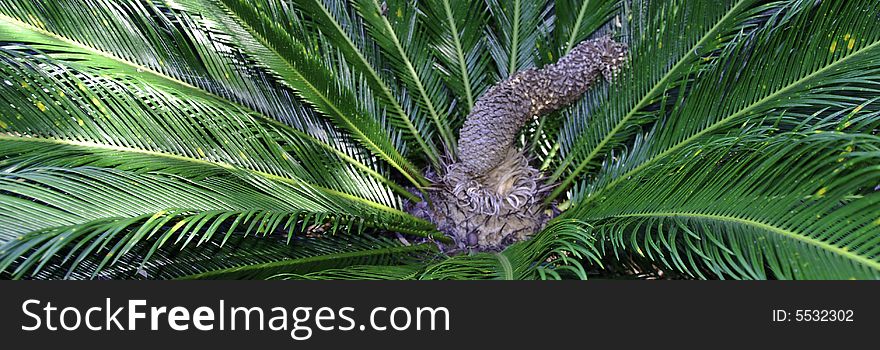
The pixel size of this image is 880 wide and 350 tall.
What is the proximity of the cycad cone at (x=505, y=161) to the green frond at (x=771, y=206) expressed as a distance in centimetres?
46

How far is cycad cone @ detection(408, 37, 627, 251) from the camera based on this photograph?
2.12 metres

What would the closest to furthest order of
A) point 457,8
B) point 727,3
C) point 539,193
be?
point 727,3
point 539,193
point 457,8

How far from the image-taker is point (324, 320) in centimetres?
144

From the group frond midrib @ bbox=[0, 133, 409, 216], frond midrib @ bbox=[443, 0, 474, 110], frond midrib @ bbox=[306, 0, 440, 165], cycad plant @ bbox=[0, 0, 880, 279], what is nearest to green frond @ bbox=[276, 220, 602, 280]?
cycad plant @ bbox=[0, 0, 880, 279]

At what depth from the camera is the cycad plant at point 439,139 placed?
141cm

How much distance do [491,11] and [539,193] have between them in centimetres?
73

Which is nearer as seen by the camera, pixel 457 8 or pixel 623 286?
pixel 623 286

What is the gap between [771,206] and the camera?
4.53ft

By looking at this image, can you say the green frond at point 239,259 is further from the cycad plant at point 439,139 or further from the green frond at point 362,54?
the green frond at point 362,54

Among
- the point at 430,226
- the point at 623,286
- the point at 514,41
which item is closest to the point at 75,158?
the point at 430,226

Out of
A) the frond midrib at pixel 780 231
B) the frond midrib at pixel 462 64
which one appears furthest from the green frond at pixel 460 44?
the frond midrib at pixel 780 231

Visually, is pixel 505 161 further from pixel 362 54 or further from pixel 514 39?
pixel 362 54

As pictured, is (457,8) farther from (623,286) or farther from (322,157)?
(623,286)

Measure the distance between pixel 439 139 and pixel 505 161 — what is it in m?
0.34
